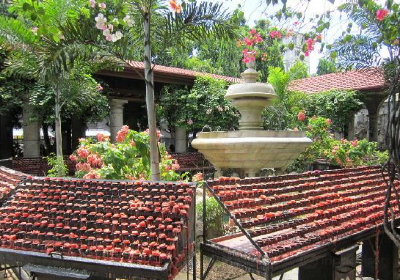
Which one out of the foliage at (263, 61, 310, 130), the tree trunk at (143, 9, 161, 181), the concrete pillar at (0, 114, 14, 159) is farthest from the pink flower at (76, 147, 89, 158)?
the foliage at (263, 61, 310, 130)

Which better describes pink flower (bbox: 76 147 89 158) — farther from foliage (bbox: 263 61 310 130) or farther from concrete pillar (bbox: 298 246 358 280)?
foliage (bbox: 263 61 310 130)

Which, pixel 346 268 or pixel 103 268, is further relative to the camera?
pixel 346 268

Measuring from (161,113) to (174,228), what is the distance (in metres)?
10.8

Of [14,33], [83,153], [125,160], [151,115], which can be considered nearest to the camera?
[151,115]

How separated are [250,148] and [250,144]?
0.25ft

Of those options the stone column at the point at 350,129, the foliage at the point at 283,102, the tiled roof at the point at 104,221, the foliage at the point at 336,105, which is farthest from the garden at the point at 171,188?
the stone column at the point at 350,129

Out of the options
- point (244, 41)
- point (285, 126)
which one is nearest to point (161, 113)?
point (285, 126)

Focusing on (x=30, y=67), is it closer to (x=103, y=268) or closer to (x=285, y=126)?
(x=103, y=268)

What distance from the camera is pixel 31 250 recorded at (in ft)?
8.11

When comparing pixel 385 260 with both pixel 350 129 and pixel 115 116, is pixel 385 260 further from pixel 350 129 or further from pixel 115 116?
pixel 350 129

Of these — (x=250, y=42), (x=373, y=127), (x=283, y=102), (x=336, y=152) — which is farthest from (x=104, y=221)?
(x=373, y=127)

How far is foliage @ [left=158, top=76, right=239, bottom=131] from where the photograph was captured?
12.4m

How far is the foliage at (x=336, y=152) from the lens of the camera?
8773 mm

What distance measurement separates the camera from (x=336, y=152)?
8.78m
